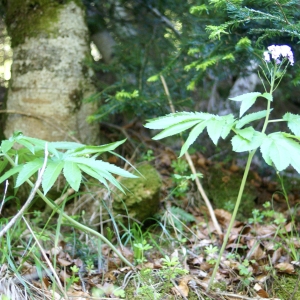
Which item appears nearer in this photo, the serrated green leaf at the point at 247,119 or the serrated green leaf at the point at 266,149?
the serrated green leaf at the point at 266,149

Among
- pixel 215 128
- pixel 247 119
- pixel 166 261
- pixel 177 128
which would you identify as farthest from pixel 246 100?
pixel 166 261

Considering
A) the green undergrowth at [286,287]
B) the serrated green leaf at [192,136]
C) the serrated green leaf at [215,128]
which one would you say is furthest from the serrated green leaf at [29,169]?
the green undergrowth at [286,287]

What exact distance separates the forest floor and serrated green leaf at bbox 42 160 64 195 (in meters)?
0.32

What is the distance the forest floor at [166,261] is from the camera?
79.6 inches

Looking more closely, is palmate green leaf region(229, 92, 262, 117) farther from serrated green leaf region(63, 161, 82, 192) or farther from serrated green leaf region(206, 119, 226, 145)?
serrated green leaf region(63, 161, 82, 192)

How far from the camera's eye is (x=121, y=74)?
3.38 m

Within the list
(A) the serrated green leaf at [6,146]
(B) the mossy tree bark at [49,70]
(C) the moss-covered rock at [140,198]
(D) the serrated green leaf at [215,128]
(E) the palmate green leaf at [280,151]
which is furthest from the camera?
(B) the mossy tree bark at [49,70]

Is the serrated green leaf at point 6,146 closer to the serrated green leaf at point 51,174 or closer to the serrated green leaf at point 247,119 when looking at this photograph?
the serrated green leaf at point 51,174

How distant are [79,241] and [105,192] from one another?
1.69 feet

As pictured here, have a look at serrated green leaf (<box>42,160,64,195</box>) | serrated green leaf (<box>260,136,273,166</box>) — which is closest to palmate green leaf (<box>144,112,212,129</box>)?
serrated green leaf (<box>260,136,273,166</box>)

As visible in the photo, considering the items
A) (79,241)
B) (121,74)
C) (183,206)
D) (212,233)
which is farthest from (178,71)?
(79,241)

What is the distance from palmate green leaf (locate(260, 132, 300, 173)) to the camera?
1565 mm

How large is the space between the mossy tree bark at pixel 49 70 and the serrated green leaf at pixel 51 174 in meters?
1.48

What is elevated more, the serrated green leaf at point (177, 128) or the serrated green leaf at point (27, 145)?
the serrated green leaf at point (27, 145)
